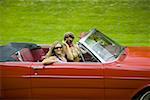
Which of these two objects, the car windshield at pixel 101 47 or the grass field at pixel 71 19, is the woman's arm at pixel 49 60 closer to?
the car windshield at pixel 101 47

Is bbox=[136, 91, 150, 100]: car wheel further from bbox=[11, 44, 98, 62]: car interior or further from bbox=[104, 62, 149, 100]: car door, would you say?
bbox=[11, 44, 98, 62]: car interior

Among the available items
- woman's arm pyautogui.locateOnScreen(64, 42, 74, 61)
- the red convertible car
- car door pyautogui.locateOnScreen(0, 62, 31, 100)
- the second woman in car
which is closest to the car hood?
the red convertible car

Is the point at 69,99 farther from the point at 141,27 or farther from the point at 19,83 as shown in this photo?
the point at 141,27

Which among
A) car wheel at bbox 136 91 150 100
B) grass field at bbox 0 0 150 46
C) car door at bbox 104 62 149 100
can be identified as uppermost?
grass field at bbox 0 0 150 46

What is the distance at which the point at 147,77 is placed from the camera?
862 cm

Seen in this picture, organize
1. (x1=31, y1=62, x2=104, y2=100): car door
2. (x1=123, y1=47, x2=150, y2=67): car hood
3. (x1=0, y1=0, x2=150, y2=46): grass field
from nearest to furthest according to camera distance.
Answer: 1. (x1=31, y1=62, x2=104, y2=100): car door
2. (x1=123, y1=47, x2=150, y2=67): car hood
3. (x1=0, y1=0, x2=150, y2=46): grass field

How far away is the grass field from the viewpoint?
19141 millimetres

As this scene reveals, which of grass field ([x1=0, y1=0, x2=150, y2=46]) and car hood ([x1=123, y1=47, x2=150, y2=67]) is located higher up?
grass field ([x1=0, y1=0, x2=150, y2=46])

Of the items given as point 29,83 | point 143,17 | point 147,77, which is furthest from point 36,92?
point 143,17

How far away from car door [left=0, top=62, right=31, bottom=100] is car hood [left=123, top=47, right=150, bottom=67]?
5.81ft

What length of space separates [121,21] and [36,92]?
13.6 meters

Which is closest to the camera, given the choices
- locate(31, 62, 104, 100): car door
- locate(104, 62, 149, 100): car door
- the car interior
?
locate(104, 62, 149, 100): car door

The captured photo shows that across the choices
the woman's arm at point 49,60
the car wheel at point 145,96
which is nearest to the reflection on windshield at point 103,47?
the woman's arm at point 49,60

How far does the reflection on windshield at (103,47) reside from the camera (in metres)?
9.22
